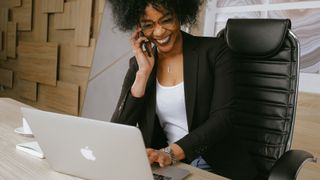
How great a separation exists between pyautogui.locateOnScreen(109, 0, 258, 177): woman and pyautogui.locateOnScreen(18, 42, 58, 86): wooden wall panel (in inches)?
99.1

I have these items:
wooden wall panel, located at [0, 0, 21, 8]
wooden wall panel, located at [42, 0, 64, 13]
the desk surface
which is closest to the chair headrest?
the desk surface

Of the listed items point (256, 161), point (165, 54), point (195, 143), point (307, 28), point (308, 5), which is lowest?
point (256, 161)

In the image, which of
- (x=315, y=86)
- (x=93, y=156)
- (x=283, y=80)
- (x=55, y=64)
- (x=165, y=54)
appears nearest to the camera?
(x=93, y=156)

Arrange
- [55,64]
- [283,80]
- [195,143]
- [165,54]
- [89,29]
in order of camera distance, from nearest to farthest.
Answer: [195,143] → [283,80] → [165,54] → [89,29] → [55,64]

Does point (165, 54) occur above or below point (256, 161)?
above

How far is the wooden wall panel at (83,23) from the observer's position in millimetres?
3178

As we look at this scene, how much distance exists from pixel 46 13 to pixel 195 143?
3.25 m

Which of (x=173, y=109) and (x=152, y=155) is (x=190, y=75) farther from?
(x=152, y=155)

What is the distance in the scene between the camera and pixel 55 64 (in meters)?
3.74

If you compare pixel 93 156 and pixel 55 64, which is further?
pixel 55 64

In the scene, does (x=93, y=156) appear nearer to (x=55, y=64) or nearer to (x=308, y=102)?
(x=308, y=102)

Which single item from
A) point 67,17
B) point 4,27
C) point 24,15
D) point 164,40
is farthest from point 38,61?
point 164,40

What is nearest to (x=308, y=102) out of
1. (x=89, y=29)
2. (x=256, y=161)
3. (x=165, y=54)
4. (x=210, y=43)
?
(x=256, y=161)

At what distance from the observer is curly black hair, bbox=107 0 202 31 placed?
4.51ft
